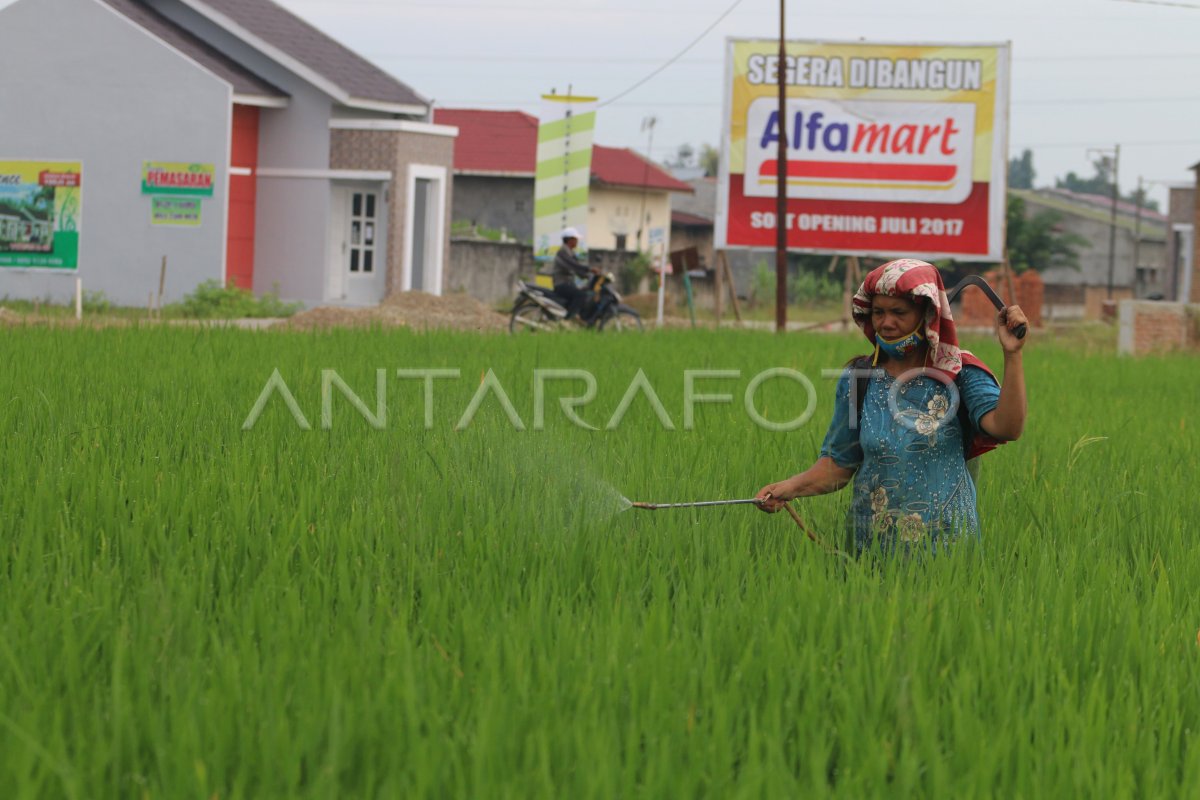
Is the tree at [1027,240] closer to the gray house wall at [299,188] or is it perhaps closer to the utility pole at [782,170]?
the utility pole at [782,170]

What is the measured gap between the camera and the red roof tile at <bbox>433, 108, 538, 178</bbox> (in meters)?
46.0

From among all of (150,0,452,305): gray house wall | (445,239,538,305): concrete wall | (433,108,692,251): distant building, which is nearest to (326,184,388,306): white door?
(150,0,452,305): gray house wall

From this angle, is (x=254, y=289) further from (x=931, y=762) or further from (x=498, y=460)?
(x=931, y=762)

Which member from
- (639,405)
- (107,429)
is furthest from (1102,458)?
(107,429)

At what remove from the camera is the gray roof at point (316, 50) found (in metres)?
26.3

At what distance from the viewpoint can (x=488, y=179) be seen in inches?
1827

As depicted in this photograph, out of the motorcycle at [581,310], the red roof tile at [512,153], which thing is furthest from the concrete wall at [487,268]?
the motorcycle at [581,310]

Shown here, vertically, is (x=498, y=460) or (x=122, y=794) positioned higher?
(x=498, y=460)

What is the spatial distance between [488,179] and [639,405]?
38106mm

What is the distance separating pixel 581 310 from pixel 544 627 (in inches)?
636

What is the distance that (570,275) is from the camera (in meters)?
20.0

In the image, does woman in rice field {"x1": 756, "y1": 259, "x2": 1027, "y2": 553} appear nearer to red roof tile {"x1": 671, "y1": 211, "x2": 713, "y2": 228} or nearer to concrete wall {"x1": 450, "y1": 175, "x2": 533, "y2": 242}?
concrete wall {"x1": 450, "y1": 175, "x2": 533, "y2": 242}

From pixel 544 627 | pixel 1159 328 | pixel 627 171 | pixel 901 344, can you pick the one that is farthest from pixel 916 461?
pixel 627 171

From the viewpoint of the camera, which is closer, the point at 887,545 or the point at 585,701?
the point at 585,701
